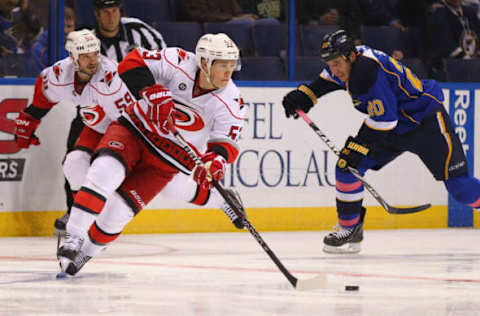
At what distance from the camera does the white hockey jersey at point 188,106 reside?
14.3 feet

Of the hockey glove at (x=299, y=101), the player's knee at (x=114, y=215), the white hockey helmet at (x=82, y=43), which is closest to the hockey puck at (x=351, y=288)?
the player's knee at (x=114, y=215)

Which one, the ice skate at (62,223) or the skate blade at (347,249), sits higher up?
the skate blade at (347,249)

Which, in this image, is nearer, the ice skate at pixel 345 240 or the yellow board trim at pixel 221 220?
the ice skate at pixel 345 240

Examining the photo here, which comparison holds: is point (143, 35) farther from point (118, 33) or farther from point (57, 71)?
point (57, 71)

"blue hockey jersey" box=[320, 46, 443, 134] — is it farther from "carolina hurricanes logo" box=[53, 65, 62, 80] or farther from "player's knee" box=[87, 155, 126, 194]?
"player's knee" box=[87, 155, 126, 194]

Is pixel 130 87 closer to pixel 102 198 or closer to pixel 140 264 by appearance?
pixel 102 198

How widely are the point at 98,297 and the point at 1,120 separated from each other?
8.60ft

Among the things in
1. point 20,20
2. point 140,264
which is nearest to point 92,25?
point 20,20

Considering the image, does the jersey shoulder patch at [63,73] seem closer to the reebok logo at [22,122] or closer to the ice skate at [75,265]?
the reebok logo at [22,122]

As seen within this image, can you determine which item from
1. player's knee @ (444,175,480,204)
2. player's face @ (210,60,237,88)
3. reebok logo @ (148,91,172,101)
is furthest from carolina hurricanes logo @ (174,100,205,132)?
player's knee @ (444,175,480,204)

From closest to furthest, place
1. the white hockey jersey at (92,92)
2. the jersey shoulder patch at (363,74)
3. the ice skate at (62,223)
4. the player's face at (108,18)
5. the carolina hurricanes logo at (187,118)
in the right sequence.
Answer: the carolina hurricanes logo at (187,118) → the jersey shoulder patch at (363,74) → the white hockey jersey at (92,92) → the ice skate at (62,223) → the player's face at (108,18)

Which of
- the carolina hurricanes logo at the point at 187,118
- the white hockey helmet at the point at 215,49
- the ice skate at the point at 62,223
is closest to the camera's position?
the white hockey helmet at the point at 215,49

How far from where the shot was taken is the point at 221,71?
168 inches

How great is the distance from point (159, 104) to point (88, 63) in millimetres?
1384
